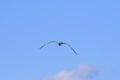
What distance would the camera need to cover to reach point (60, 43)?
106125mm

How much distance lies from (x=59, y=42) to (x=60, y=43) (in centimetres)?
85

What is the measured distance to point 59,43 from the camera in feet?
349

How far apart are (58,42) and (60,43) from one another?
131 cm

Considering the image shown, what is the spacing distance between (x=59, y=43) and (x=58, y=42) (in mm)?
805

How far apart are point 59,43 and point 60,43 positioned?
55 cm

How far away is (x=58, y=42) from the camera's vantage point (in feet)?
351

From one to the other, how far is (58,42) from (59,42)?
0.52 metres

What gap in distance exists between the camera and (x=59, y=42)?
107 meters
